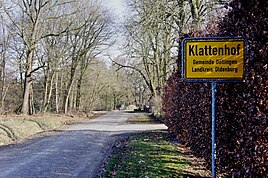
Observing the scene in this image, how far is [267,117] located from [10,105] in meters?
36.7

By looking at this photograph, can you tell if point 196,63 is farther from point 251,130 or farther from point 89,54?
point 89,54

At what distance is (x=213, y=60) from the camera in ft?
17.6

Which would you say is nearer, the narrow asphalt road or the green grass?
the green grass

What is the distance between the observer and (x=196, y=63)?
17.9 ft

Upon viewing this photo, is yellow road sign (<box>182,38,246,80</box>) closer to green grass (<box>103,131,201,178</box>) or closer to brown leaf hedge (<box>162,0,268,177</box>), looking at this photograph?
brown leaf hedge (<box>162,0,268,177</box>)

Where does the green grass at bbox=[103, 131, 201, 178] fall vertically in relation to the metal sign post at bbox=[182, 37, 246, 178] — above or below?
below

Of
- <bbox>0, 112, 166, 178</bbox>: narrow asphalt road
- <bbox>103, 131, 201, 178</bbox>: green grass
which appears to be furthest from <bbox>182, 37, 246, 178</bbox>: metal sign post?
<bbox>0, 112, 166, 178</bbox>: narrow asphalt road

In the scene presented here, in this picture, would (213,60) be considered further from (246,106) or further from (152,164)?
(152,164)

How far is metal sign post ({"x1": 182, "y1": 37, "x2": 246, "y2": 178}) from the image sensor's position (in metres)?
5.20

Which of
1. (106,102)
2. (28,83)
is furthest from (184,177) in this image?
(106,102)

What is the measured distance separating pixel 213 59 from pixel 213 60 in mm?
16

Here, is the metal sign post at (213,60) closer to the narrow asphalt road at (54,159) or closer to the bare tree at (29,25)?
the narrow asphalt road at (54,159)

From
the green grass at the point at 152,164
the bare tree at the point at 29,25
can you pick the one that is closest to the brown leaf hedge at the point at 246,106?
the green grass at the point at 152,164

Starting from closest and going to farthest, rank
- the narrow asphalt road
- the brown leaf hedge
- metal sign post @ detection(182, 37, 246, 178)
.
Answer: the brown leaf hedge
metal sign post @ detection(182, 37, 246, 178)
the narrow asphalt road
